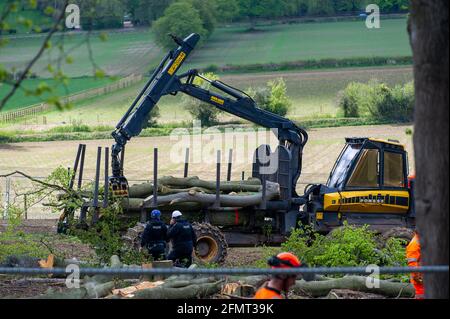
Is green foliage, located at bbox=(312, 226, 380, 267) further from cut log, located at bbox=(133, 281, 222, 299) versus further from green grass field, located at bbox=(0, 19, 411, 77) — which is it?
green grass field, located at bbox=(0, 19, 411, 77)

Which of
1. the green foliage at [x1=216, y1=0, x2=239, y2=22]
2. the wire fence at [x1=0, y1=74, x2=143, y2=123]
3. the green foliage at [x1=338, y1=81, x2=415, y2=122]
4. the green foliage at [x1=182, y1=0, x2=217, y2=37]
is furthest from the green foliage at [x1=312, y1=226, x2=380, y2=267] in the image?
the green foliage at [x1=216, y1=0, x2=239, y2=22]

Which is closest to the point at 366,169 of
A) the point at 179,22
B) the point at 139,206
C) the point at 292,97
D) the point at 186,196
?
the point at 186,196

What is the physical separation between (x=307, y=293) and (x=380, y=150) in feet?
22.6

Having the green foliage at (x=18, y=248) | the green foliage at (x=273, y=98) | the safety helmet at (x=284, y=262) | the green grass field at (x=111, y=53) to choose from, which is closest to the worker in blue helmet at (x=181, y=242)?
the green foliage at (x=18, y=248)

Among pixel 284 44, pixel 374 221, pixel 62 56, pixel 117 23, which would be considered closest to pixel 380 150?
pixel 374 221

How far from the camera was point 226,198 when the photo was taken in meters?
20.6

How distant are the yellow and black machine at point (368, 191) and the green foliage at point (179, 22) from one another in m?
73.8

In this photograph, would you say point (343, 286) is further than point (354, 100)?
No

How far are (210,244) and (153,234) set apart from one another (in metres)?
2.31

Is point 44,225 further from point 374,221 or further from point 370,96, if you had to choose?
point 370,96

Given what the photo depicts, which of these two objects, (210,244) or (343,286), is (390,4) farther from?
(343,286)

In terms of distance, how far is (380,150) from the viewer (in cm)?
2034

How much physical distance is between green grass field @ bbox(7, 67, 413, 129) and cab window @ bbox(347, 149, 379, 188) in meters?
42.8
